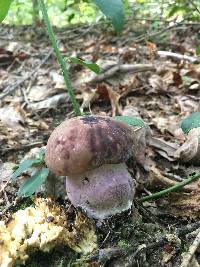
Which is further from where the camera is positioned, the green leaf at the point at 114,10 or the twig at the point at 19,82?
the twig at the point at 19,82

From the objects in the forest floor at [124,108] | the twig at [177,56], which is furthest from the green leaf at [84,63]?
the twig at [177,56]

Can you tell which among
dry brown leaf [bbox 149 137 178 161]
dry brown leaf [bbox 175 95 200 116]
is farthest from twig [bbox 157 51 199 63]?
dry brown leaf [bbox 149 137 178 161]

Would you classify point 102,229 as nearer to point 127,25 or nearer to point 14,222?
point 14,222

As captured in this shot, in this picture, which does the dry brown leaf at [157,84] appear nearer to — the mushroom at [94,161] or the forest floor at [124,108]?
the forest floor at [124,108]

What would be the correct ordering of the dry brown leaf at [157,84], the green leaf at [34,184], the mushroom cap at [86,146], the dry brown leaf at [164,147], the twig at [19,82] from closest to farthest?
the mushroom cap at [86,146] → the green leaf at [34,184] → the dry brown leaf at [164,147] → the dry brown leaf at [157,84] → the twig at [19,82]

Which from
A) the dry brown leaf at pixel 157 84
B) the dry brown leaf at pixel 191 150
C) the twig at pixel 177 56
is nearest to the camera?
the dry brown leaf at pixel 191 150

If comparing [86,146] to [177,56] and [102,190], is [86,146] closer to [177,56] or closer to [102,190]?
[102,190]

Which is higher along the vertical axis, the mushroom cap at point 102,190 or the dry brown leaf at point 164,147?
the mushroom cap at point 102,190

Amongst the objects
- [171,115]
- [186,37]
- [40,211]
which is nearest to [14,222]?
[40,211]
